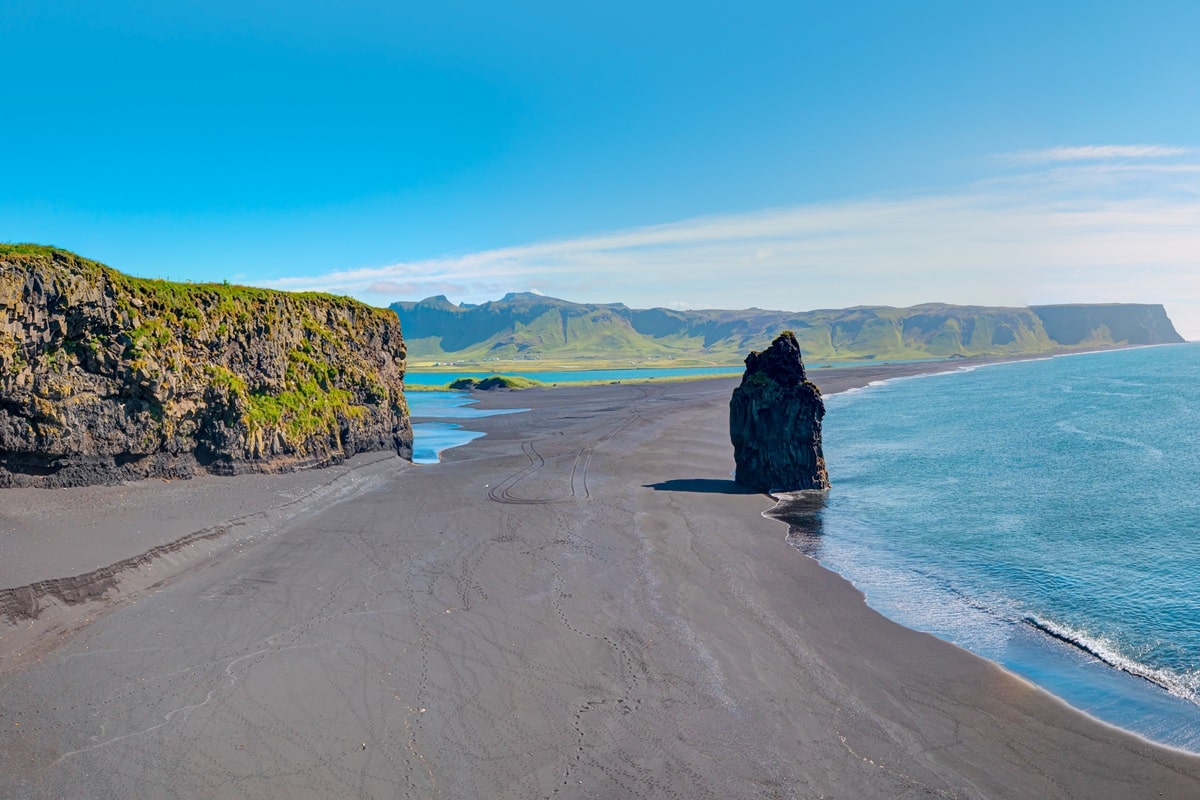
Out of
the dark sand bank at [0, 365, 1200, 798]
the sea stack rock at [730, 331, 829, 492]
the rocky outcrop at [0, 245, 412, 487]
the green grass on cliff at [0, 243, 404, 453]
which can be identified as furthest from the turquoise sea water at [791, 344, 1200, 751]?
the green grass on cliff at [0, 243, 404, 453]

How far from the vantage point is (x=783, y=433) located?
40.4m

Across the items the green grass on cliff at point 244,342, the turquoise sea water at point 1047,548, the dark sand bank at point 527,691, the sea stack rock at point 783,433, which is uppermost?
the green grass on cliff at point 244,342

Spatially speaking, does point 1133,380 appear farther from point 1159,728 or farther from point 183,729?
point 183,729

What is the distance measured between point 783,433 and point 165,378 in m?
34.0

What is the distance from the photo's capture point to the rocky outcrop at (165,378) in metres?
26.6

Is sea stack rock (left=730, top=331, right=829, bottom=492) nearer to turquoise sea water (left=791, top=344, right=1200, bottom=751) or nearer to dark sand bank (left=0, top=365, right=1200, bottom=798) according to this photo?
turquoise sea water (left=791, top=344, right=1200, bottom=751)

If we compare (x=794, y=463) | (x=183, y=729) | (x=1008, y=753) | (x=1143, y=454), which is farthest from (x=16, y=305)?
(x=1143, y=454)

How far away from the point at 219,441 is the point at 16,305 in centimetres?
1160

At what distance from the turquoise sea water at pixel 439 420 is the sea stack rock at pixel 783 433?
83.6 feet

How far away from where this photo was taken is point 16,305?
85.4 ft

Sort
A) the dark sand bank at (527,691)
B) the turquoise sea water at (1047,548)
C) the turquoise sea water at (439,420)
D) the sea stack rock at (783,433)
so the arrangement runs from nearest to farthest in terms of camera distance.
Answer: the dark sand bank at (527,691) < the turquoise sea water at (1047,548) < the sea stack rock at (783,433) < the turquoise sea water at (439,420)

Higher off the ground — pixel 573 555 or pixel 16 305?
pixel 16 305

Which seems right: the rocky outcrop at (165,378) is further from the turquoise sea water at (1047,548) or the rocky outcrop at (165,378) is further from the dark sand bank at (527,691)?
the turquoise sea water at (1047,548)

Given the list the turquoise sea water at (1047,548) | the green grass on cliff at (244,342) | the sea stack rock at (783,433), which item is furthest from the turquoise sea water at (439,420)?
the turquoise sea water at (1047,548)
